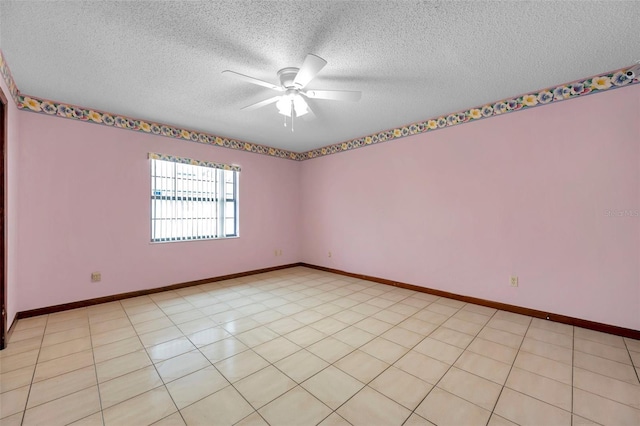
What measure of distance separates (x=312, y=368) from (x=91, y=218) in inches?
133

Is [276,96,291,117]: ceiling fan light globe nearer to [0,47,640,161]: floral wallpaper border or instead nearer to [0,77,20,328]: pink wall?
[0,47,640,161]: floral wallpaper border

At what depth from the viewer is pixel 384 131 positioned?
171 inches

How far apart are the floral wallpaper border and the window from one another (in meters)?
0.42

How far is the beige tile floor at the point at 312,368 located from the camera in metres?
1.59

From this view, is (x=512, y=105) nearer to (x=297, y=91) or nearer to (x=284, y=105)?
(x=297, y=91)

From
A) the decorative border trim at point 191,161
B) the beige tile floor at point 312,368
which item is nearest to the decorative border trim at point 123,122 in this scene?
the decorative border trim at point 191,161

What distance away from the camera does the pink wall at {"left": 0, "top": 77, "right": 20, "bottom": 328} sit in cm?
245

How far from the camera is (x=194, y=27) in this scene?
1887 millimetres

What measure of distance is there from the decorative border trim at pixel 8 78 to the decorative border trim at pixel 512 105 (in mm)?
4227

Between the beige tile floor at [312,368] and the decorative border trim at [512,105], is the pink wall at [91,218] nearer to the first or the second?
the beige tile floor at [312,368]

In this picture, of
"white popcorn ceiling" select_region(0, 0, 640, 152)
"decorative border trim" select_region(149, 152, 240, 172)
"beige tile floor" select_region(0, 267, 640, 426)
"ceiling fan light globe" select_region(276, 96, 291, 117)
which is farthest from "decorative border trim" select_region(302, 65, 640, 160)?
"beige tile floor" select_region(0, 267, 640, 426)

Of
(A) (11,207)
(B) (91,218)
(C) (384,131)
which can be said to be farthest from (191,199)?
(C) (384,131)

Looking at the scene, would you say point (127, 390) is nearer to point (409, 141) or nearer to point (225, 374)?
point (225, 374)

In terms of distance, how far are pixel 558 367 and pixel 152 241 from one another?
15.6ft
